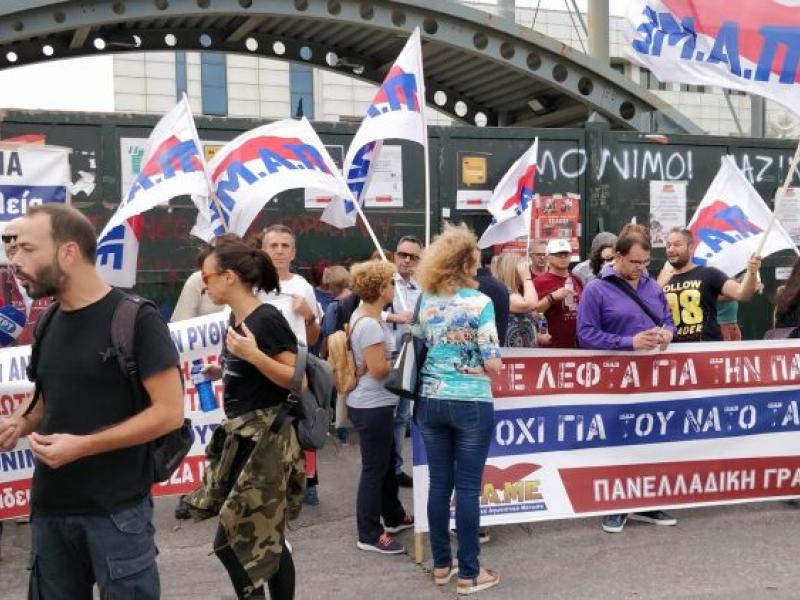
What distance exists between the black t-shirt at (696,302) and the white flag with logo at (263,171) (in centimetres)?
234

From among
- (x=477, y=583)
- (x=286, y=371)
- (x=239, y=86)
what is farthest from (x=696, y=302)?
A: (x=239, y=86)

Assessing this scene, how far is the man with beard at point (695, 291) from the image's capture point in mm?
6293

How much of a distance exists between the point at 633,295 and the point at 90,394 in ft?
12.0

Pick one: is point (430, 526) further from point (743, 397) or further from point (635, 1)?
point (635, 1)

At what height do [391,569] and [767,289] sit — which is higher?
[767,289]

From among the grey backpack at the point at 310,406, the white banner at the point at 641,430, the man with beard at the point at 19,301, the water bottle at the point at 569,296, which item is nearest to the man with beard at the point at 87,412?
the grey backpack at the point at 310,406

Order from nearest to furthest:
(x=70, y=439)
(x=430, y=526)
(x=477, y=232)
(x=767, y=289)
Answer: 1. (x=70, y=439)
2. (x=430, y=526)
3. (x=477, y=232)
4. (x=767, y=289)

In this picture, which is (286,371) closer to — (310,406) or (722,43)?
(310,406)

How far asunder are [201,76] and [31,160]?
41.2 m

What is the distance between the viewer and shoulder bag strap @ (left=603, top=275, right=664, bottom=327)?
224 inches

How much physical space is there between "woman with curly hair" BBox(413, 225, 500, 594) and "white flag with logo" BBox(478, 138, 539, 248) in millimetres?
2998

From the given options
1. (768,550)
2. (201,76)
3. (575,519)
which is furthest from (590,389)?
(201,76)

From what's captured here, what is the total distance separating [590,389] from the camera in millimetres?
5730

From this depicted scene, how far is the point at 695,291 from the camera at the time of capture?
20.8 feet
